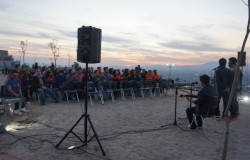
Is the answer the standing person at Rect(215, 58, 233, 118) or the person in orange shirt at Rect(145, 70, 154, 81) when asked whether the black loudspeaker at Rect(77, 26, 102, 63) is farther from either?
the person in orange shirt at Rect(145, 70, 154, 81)

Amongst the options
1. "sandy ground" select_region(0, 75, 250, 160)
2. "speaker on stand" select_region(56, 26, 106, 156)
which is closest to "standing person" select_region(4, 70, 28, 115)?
"sandy ground" select_region(0, 75, 250, 160)

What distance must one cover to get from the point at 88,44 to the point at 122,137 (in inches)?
88.5

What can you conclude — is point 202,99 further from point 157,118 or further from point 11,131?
point 11,131

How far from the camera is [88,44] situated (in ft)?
17.7

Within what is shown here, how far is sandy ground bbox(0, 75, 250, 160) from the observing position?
5160 millimetres

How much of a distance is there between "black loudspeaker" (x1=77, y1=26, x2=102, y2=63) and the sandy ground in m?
1.73

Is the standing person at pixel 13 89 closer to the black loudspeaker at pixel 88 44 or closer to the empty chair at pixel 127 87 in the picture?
the black loudspeaker at pixel 88 44

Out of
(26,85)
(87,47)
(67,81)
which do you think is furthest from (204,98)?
(26,85)

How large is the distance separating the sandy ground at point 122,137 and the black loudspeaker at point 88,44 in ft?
5.68

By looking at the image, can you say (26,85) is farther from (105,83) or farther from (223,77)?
(223,77)

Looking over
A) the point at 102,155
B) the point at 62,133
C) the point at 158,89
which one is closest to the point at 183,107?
the point at 158,89

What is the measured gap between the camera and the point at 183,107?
1080 centimetres

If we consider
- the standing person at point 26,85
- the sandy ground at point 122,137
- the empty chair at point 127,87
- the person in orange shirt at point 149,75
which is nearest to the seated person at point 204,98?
the sandy ground at point 122,137

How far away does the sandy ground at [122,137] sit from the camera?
5.16 meters
